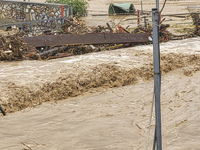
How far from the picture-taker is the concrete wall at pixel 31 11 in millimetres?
16672

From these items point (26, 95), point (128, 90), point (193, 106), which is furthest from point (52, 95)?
point (193, 106)

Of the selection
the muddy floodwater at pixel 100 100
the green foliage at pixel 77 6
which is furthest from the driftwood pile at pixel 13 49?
the green foliage at pixel 77 6

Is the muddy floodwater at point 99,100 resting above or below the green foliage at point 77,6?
below

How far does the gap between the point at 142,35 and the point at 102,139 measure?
761 cm

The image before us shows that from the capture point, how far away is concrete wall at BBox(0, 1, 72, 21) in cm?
1667

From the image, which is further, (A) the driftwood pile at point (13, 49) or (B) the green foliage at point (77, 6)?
(B) the green foliage at point (77, 6)

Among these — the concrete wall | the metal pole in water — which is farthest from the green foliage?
the metal pole in water

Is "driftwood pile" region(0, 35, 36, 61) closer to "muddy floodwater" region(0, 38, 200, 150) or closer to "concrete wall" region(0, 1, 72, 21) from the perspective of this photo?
"muddy floodwater" region(0, 38, 200, 150)

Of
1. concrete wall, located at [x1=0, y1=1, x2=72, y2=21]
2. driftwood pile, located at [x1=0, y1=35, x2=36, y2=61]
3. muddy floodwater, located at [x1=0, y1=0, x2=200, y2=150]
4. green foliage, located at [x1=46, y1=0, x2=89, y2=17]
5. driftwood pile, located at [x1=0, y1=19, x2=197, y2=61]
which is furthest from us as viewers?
green foliage, located at [x1=46, y1=0, x2=89, y2=17]

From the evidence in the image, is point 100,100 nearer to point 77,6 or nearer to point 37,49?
point 37,49

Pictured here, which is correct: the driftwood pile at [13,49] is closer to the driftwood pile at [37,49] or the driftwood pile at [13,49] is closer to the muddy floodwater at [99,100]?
the driftwood pile at [37,49]

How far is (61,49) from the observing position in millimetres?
12625

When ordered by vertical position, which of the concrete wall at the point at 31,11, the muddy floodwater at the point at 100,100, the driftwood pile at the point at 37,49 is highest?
the concrete wall at the point at 31,11

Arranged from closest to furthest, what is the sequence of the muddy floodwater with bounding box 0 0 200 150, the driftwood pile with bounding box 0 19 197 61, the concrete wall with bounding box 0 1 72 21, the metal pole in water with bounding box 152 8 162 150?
1. the metal pole in water with bounding box 152 8 162 150
2. the muddy floodwater with bounding box 0 0 200 150
3. the driftwood pile with bounding box 0 19 197 61
4. the concrete wall with bounding box 0 1 72 21
